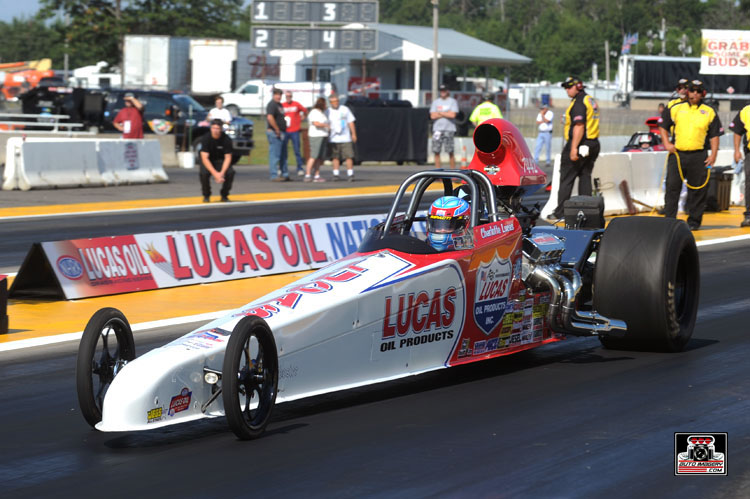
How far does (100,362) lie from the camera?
275 inches

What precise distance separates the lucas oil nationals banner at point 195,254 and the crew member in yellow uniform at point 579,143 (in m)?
3.99

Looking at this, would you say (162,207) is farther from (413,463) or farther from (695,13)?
(695,13)

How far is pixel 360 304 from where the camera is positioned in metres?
7.30

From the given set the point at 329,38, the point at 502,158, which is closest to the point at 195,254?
the point at 502,158

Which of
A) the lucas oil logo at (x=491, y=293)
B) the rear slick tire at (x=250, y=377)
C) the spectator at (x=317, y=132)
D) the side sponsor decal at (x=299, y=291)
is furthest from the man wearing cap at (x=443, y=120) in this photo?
the rear slick tire at (x=250, y=377)

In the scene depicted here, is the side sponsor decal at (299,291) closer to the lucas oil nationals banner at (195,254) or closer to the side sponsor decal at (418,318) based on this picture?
the side sponsor decal at (418,318)

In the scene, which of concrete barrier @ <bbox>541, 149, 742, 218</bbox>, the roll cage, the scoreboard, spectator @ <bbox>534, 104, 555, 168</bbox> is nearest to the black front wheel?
the roll cage

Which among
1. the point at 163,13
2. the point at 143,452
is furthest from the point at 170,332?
the point at 163,13

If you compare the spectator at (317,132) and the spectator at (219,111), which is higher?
the spectator at (219,111)

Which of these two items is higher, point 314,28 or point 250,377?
point 314,28

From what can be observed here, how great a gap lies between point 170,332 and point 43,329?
3.73ft

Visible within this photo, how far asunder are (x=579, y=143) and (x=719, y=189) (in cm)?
487

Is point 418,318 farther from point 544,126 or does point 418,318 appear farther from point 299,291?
point 544,126

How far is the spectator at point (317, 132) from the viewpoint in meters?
26.8
